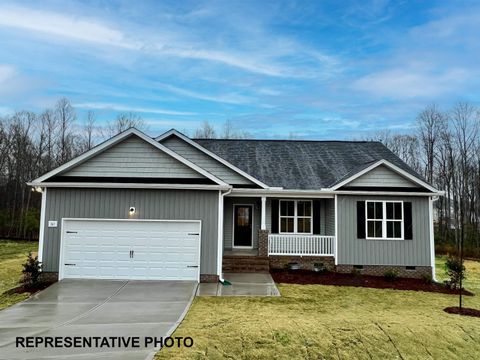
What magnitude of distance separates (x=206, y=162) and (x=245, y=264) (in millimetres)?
4650

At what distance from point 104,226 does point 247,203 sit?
645 centimetres

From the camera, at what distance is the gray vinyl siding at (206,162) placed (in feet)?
48.8

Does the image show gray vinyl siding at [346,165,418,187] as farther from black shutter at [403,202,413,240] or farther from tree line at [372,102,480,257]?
Result: tree line at [372,102,480,257]

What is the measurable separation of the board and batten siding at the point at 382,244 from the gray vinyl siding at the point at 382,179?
1.81ft

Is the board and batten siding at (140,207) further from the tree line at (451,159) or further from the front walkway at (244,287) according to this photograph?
the tree line at (451,159)

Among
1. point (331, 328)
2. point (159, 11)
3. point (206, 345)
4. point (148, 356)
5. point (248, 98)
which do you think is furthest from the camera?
point (248, 98)

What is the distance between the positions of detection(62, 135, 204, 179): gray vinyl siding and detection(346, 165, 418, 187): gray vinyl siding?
6661mm

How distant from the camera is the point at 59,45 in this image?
17219mm

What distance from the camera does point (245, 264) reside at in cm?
1390

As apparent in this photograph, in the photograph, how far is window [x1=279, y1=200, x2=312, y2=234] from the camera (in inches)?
617

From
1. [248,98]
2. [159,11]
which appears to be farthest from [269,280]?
[248,98]

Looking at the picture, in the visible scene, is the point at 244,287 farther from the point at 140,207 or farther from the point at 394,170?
the point at 394,170

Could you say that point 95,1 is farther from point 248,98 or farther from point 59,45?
point 248,98

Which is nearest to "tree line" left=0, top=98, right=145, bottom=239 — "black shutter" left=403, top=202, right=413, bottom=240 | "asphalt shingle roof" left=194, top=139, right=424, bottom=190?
"asphalt shingle roof" left=194, top=139, right=424, bottom=190
